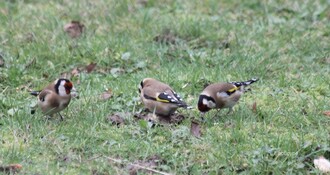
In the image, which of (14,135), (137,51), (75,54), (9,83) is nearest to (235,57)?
(137,51)

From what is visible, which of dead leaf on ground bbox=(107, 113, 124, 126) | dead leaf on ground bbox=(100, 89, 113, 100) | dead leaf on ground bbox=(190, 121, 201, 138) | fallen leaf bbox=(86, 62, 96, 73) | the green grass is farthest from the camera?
fallen leaf bbox=(86, 62, 96, 73)

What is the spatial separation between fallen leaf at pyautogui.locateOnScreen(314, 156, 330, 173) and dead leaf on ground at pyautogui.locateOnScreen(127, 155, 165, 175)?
1251 millimetres

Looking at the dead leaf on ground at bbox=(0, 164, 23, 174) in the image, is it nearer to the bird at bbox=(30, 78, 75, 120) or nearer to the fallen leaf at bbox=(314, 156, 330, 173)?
the bird at bbox=(30, 78, 75, 120)

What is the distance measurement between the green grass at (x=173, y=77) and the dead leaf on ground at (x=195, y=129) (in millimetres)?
57

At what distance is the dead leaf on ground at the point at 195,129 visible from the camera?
22.8 feet

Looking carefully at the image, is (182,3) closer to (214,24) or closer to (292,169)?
(214,24)

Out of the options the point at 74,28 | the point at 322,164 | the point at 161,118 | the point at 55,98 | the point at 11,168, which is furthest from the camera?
the point at 74,28

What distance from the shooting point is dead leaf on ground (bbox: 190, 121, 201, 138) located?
22.8 ft

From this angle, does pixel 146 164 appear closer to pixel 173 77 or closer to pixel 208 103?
pixel 208 103

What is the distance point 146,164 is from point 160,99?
1.16m

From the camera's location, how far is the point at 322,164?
6316 mm

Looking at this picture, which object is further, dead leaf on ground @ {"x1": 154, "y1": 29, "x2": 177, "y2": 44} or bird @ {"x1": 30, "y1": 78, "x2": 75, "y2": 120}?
dead leaf on ground @ {"x1": 154, "y1": 29, "x2": 177, "y2": 44}

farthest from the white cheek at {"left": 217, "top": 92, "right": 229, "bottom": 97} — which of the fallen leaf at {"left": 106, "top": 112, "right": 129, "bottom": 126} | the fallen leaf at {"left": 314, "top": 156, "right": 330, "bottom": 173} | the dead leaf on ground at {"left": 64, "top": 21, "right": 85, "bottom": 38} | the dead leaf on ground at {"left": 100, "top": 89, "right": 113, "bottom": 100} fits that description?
the dead leaf on ground at {"left": 64, "top": 21, "right": 85, "bottom": 38}

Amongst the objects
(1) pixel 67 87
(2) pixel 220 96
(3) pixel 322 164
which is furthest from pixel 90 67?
(3) pixel 322 164
